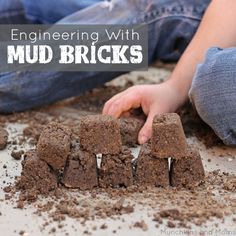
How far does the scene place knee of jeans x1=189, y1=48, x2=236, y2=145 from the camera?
162cm

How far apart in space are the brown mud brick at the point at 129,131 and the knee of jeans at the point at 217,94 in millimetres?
173

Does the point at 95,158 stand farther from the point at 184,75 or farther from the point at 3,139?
the point at 184,75

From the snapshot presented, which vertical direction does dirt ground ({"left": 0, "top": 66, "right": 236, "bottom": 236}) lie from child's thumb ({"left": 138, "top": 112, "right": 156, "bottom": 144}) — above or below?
below

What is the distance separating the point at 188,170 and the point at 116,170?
0.16m

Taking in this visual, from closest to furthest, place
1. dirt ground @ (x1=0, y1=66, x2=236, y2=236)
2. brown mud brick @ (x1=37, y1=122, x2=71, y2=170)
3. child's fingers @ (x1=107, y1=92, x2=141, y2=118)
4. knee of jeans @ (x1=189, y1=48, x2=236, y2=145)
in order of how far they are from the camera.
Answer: dirt ground @ (x1=0, y1=66, x2=236, y2=236)
brown mud brick @ (x1=37, y1=122, x2=71, y2=170)
knee of jeans @ (x1=189, y1=48, x2=236, y2=145)
child's fingers @ (x1=107, y1=92, x2=141, y2=118)

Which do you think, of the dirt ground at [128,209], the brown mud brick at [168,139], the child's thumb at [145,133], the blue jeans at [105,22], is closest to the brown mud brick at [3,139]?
the dirt ground at [128,209]

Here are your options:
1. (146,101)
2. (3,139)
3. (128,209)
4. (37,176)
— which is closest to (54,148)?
(37,176)

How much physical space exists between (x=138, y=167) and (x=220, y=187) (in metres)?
0.19

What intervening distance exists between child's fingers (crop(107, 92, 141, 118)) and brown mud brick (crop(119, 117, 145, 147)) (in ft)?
0.15

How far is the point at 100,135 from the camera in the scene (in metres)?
1.40

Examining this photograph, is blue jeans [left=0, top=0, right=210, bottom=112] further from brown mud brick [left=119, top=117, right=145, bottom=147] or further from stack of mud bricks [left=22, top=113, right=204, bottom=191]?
stack of mud bricks [left=22, top=113, right=204, bottom=191]

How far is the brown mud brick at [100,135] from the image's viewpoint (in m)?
1.40

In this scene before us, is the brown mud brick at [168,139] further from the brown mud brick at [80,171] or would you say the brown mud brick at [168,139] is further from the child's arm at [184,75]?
the child's arm at [184,75]

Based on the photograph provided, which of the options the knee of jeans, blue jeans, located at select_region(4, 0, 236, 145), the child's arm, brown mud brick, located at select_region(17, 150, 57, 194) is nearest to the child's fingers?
the child's arm
